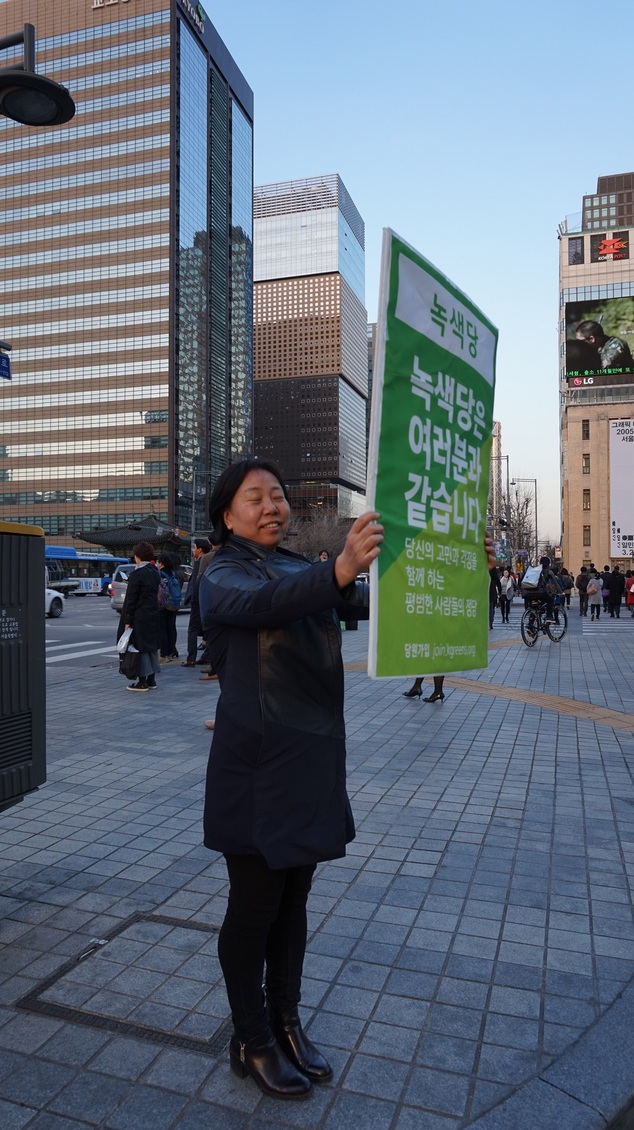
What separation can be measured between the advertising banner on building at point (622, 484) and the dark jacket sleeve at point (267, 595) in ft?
183

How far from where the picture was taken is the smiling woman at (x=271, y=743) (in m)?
2.14

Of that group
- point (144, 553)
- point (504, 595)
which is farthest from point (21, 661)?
point (504, 595)

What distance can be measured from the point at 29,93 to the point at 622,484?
55.2 metres

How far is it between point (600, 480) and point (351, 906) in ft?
239

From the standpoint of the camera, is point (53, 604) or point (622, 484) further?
point (622, 484)

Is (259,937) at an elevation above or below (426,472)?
below

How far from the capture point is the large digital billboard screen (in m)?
48.7

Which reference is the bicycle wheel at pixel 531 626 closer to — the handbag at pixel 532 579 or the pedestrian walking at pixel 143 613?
the handbag at pixel 532 579

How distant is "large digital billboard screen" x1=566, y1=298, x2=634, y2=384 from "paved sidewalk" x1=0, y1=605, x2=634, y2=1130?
48.1 m

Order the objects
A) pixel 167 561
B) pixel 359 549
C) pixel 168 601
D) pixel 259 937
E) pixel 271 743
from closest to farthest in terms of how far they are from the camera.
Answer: pixel 359 549
pixel 271 743
pixel 259 937
pixel 168 601
pixel 167 561

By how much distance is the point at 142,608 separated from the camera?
980 cm

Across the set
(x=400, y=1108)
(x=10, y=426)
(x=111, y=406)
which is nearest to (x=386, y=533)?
(x=400, y=1108)

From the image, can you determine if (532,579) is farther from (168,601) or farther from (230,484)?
(230,484)

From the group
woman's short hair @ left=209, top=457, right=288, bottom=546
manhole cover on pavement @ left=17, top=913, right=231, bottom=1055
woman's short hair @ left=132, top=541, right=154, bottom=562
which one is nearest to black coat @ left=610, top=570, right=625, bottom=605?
woman's short hair @ left=132, top=541, right=154, bottom=562
